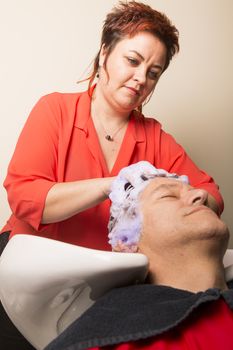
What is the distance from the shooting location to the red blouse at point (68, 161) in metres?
1.13

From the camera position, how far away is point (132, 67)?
1.29 m

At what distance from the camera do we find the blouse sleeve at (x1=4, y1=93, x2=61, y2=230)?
1.10 meters

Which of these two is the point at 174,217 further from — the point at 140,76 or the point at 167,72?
the point at 167,72

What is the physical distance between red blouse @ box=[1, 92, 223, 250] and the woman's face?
0.12 m

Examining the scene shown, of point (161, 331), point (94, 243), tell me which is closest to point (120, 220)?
point (94, 243)

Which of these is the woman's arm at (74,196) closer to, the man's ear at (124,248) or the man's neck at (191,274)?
the man's ear at (124,248)

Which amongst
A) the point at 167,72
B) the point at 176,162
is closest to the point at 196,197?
the point at 176,162

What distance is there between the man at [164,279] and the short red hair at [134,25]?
0.47 meters

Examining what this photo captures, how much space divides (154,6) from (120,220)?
4.23 feet

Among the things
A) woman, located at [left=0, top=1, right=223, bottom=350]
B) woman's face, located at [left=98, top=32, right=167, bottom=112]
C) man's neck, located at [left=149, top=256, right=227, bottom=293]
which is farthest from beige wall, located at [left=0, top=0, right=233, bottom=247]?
man's neck, located at [left=149, top=256, right=227, bottom=293]

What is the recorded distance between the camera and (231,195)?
7.22ft

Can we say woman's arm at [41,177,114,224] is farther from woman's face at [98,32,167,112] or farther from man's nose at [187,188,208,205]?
woman's face at [98,32,167,112]

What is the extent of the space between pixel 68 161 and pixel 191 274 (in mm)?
537

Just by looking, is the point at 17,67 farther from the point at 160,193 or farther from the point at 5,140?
the point at 160,193
